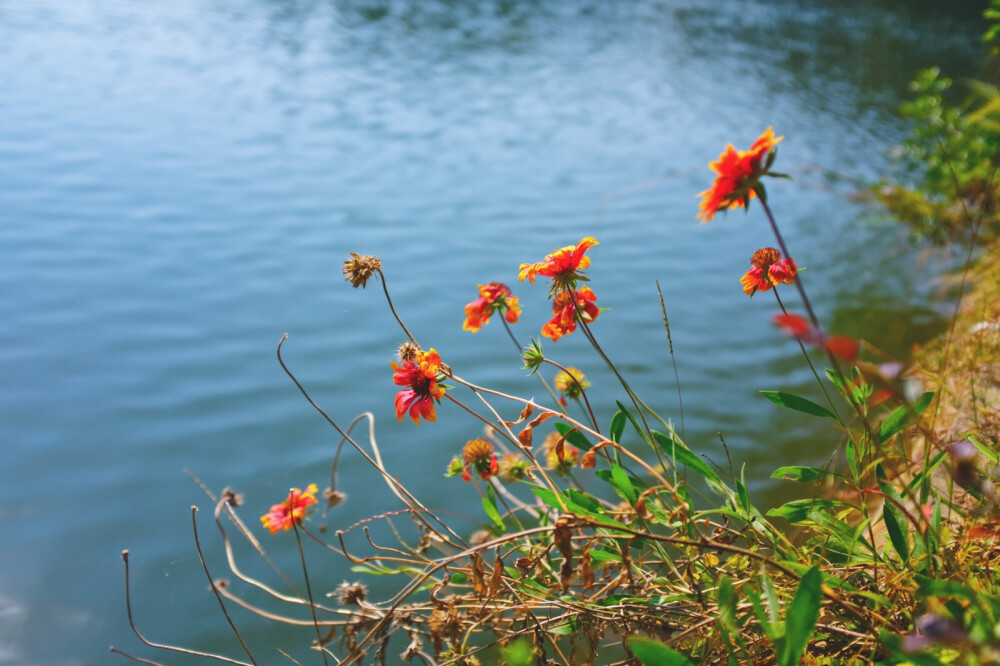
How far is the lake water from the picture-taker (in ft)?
7.02

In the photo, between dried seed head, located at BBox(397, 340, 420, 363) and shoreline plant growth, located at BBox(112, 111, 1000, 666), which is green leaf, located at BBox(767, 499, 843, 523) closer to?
shoreline plant growth, located at BBox(112, 111, 1000, 666)

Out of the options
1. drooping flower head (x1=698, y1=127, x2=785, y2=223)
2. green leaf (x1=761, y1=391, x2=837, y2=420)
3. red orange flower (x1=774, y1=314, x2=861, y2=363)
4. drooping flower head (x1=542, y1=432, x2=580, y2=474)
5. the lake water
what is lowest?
the lake water

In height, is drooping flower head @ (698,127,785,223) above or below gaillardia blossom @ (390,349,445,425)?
above

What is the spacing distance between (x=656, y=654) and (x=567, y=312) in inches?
23.7

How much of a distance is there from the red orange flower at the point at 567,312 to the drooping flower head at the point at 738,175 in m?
0.42

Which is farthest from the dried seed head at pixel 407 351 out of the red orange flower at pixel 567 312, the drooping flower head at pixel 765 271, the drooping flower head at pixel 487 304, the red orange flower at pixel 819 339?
the red orange flower at pixel 819 339

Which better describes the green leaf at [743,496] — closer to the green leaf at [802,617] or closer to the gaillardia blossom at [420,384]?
the green leaf at [802,617]

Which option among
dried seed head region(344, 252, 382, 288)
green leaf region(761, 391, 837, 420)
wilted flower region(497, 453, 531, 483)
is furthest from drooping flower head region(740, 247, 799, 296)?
dried seed head region(344, 252, 382, 288)

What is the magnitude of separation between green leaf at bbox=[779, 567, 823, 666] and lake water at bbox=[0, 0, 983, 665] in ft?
3.22

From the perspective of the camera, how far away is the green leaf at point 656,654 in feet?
2.83

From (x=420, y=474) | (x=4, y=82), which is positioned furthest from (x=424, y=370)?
(x=4, y=82)

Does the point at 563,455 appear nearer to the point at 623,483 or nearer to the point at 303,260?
the point at 623,483

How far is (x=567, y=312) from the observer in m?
1.30

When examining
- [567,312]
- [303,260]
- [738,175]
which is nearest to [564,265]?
[567,312]
